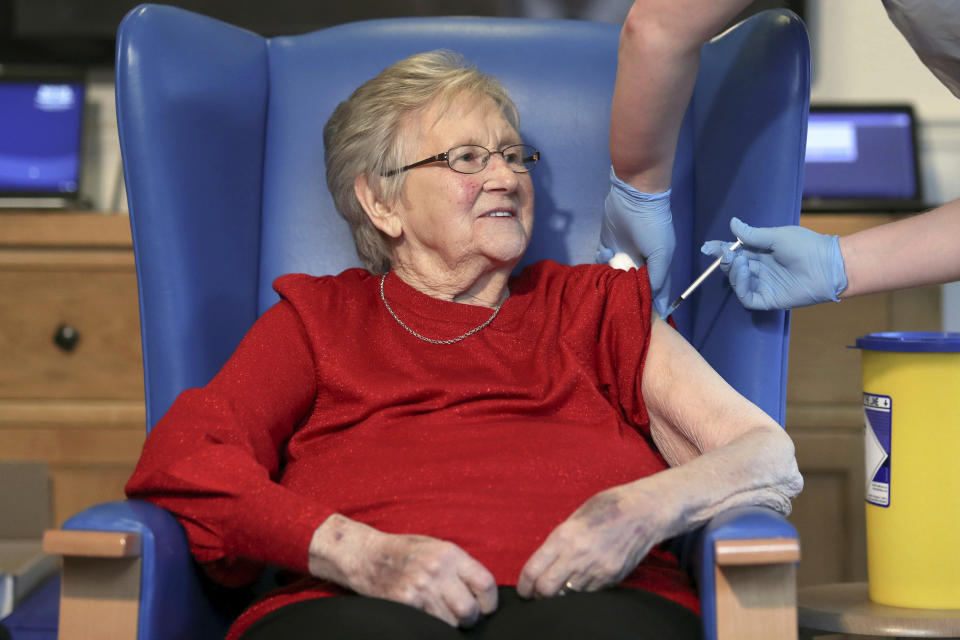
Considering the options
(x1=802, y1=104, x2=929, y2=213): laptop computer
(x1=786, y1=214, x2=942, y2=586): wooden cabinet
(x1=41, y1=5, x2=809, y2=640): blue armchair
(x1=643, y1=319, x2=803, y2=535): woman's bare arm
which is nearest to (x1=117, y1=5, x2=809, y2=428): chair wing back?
(x1=41, y1=5, x2=809, y2=640): blue armchair

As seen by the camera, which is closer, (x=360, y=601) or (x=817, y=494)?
(x=360, y=601)

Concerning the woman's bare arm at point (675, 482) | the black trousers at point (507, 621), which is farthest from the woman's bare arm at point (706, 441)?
the black trousers at point (507, 621)

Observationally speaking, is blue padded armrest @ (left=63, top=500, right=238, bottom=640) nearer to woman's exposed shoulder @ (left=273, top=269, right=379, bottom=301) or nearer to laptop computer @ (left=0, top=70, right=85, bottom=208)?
woman's exposed shoulder @ (left=273, top=269, right=379, bottom=301)

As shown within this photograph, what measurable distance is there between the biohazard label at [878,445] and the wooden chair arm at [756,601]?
2.00ft

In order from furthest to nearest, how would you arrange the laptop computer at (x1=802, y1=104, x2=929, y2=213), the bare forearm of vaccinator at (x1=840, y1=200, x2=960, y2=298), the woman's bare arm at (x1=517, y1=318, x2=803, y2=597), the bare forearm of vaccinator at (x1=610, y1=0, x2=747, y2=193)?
the laptop computer at (x1=802, y1=104, x2=929, y2=213), the bare forearm of vaccinator at (x1=840, y1=200, x2=960, y2=298), the bare forearm of vaccinator at (x1=610, y1=0, x2=747, y2=193), the woman's bare arm at (x1=517, y1=318, x2=803, y2=597)

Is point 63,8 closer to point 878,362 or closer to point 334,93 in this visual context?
point 334,93

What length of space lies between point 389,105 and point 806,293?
65cm

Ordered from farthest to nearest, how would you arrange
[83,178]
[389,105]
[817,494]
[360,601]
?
1. [83,178]
2. [817,494]
3. [389,105]
4. [360,601]

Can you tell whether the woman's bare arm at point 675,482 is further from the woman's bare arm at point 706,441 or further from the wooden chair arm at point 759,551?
the wooden chair arm at point 759,551

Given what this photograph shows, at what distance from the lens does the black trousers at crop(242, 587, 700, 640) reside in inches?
36.3

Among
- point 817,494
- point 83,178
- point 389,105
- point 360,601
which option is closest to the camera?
point 360,601

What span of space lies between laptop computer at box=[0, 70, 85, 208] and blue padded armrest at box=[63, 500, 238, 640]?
4.77ft

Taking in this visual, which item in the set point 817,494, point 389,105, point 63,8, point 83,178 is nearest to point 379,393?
point 389,105

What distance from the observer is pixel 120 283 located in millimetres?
2018
